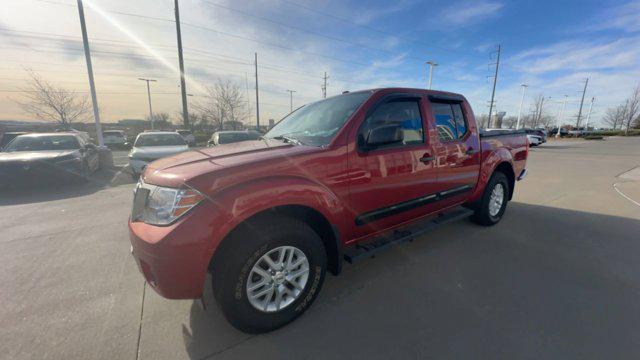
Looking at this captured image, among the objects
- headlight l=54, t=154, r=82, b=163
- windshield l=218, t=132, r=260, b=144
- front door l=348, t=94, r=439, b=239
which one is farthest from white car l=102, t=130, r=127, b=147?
front door l=348, t=94, r=439, b=239

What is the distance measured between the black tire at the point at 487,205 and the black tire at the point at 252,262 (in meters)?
3.09

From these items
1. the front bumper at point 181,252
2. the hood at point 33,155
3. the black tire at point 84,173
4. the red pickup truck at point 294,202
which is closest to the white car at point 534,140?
the red pickup truck at point 294,202

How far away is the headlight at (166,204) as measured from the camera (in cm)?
179

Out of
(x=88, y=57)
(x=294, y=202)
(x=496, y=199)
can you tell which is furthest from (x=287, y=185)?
(x=88, y=57)

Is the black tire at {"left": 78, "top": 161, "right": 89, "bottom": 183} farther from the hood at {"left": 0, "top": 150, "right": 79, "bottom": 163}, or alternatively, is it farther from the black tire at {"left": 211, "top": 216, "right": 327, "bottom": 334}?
the black tire at {"left": 211, "top": 216, "right": 327, "bottom": 334}

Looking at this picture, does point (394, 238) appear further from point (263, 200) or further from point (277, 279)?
point (263, 200)

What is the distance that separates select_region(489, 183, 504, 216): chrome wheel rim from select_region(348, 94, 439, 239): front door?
1.64 m

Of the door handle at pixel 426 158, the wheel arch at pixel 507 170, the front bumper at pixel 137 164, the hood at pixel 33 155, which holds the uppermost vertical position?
the door handle at pixel 426 158

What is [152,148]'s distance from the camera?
28.1ft

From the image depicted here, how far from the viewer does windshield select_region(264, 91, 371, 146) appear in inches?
100

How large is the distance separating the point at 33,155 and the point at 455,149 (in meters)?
9.66

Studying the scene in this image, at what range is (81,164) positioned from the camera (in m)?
7.34

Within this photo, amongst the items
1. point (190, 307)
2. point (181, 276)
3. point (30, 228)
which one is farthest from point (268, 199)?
point (30, 228)

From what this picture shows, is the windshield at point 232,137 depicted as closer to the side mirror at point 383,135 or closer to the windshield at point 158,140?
the windshield at point 158,140
